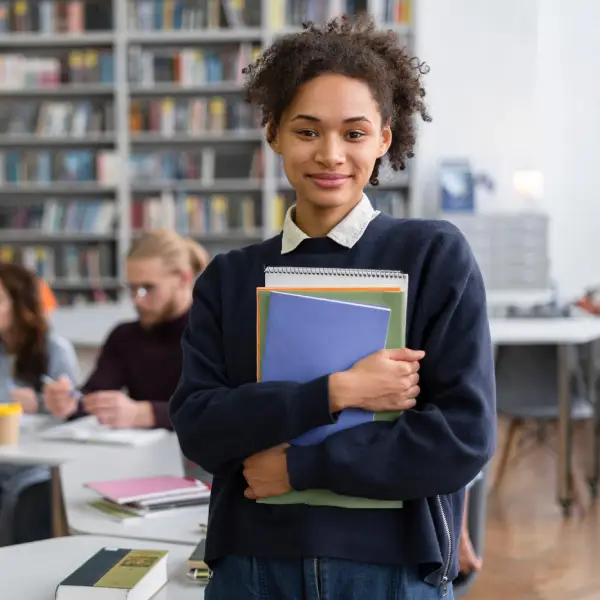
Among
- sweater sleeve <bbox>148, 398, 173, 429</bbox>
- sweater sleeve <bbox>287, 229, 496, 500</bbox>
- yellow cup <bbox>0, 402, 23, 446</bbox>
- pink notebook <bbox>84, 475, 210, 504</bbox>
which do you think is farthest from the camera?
sweater sleeve <bbox>148, 398, 173, 429</bbox>

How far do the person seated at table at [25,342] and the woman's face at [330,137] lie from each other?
6.99ft

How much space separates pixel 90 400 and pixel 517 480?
2.97 meters

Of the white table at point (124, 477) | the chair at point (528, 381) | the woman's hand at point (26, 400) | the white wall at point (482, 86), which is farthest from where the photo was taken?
the white wall at point (482, 86)

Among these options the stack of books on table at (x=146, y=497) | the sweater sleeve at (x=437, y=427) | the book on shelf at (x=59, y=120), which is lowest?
the stack of books on table at (x=146, y=497)

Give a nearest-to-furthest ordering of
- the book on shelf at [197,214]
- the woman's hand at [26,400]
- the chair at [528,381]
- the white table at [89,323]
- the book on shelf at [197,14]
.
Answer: the woman's hand at [26,400], the white table at [89,323], the chair at [528,381], the book on shelf at [197,14], the book on shelf at [197,214]

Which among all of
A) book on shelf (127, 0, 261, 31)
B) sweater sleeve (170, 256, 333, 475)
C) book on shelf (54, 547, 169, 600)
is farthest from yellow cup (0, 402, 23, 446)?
book on shelf (127, 0, 261, 31)

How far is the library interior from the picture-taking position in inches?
41.5

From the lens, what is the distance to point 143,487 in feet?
6.15

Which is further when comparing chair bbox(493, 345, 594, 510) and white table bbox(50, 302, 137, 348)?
chair bbox(493, 345, 594, 510)

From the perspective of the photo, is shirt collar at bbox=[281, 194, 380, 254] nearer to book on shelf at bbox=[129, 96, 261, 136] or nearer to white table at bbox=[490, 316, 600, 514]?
white table at bbox=[490, 316, 600, 514]

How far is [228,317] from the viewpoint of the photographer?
1139mm

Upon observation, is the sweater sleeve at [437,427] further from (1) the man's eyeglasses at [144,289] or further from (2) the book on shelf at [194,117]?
(2) the book on shelf at [194,117]

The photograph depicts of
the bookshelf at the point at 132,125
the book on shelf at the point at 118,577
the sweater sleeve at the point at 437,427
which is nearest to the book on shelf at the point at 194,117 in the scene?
the bookshelf at the point at 132,125

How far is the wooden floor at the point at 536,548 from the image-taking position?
10.9 ft
